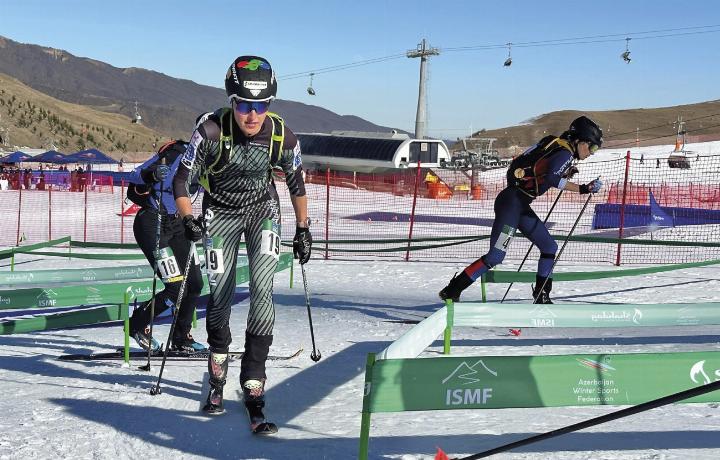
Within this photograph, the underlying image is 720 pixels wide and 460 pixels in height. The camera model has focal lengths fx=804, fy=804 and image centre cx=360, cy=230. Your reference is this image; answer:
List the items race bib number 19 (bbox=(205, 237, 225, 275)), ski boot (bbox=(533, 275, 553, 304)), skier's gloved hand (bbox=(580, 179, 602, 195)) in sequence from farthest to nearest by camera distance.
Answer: ski boot (bbox=(533, 275, 553, 304))
skier's gloved hand (bbox=(580, 179, 602, 195))
race bib number 19 (bbox=(205, 237, 225, 275))

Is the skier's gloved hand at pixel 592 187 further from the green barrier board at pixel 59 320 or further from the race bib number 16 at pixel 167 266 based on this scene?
the green barrier board at pixel 59 320

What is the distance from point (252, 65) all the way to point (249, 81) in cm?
12

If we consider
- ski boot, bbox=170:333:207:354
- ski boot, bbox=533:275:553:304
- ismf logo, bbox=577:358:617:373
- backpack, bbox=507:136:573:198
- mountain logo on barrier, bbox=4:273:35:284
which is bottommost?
ski boot, bbox=170:333:207:354

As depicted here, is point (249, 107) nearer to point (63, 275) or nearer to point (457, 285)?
point (457, 285)

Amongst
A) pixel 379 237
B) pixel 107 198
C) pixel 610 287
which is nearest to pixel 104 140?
pixel 107 198

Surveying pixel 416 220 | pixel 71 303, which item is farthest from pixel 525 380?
pixel 416 220

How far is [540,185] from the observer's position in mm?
8203

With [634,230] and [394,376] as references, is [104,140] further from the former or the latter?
[394,376]

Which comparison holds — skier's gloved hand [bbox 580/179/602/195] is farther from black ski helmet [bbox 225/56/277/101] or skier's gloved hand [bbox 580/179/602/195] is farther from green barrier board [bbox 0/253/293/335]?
black ski helmet [bbox 225/56/277/101]

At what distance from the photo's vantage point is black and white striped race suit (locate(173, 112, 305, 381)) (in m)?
5.00

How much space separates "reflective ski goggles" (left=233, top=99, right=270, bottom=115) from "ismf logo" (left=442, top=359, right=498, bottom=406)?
208 cm

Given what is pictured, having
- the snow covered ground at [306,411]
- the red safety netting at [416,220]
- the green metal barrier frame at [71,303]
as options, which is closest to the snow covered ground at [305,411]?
the snow covered ground at [306,411]

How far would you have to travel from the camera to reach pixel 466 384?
3.78m

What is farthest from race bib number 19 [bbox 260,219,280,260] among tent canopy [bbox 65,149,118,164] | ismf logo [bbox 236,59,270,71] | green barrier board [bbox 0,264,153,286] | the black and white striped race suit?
tent canopy [bbox 65,149,118,164]
